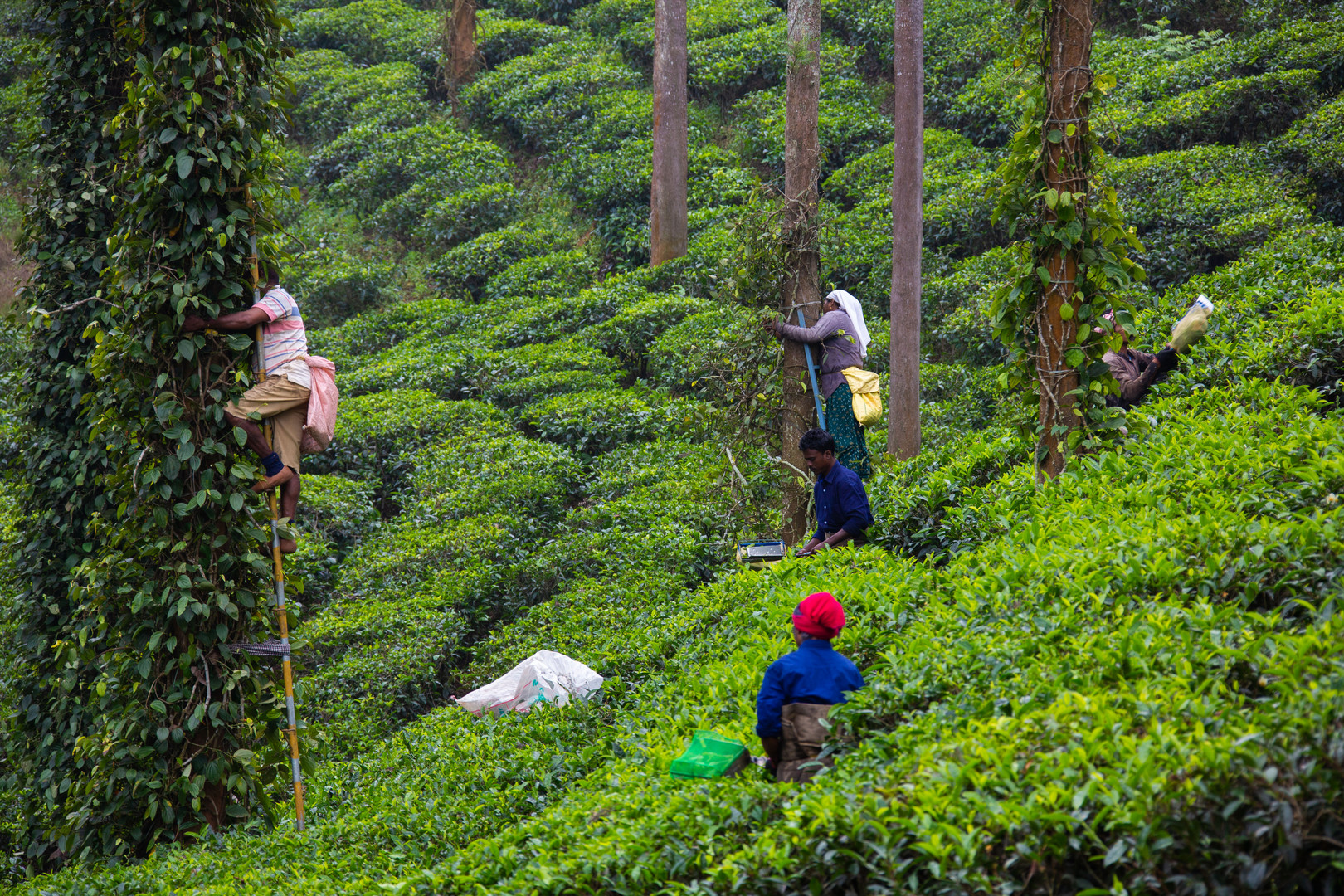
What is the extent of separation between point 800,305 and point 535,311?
26.0 feet

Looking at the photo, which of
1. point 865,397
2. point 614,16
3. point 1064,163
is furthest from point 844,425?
point 614,16

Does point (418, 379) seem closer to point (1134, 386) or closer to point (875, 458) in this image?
point (875, 458)

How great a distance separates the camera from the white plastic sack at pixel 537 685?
6.97 metres

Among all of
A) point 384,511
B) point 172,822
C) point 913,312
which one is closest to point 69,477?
point 172,822

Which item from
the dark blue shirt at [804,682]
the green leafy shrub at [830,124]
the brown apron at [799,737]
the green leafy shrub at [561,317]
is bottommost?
the green leafy shrub at [561,317]

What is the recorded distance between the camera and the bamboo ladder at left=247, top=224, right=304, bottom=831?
5.82 metres

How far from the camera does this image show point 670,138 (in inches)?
616

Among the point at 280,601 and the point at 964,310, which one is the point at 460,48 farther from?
the point at 280,601

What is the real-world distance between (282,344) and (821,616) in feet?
12.2

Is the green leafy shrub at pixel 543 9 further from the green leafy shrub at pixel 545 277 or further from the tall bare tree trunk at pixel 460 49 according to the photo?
the green leafy shrub at pixel 545 277

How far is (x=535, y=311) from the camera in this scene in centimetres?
1569

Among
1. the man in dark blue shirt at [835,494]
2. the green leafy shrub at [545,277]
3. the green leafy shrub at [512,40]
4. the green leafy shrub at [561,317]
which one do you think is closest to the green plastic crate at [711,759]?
the man in dark blue shirt at [835,494]

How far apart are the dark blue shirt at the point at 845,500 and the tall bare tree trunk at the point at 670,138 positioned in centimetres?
979

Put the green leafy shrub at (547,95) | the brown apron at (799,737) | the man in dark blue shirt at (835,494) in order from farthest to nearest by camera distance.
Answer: the green leafy shrub at (547,95)
the man in dark blue shirt at (835,494)
the brown apron at (799,737)
